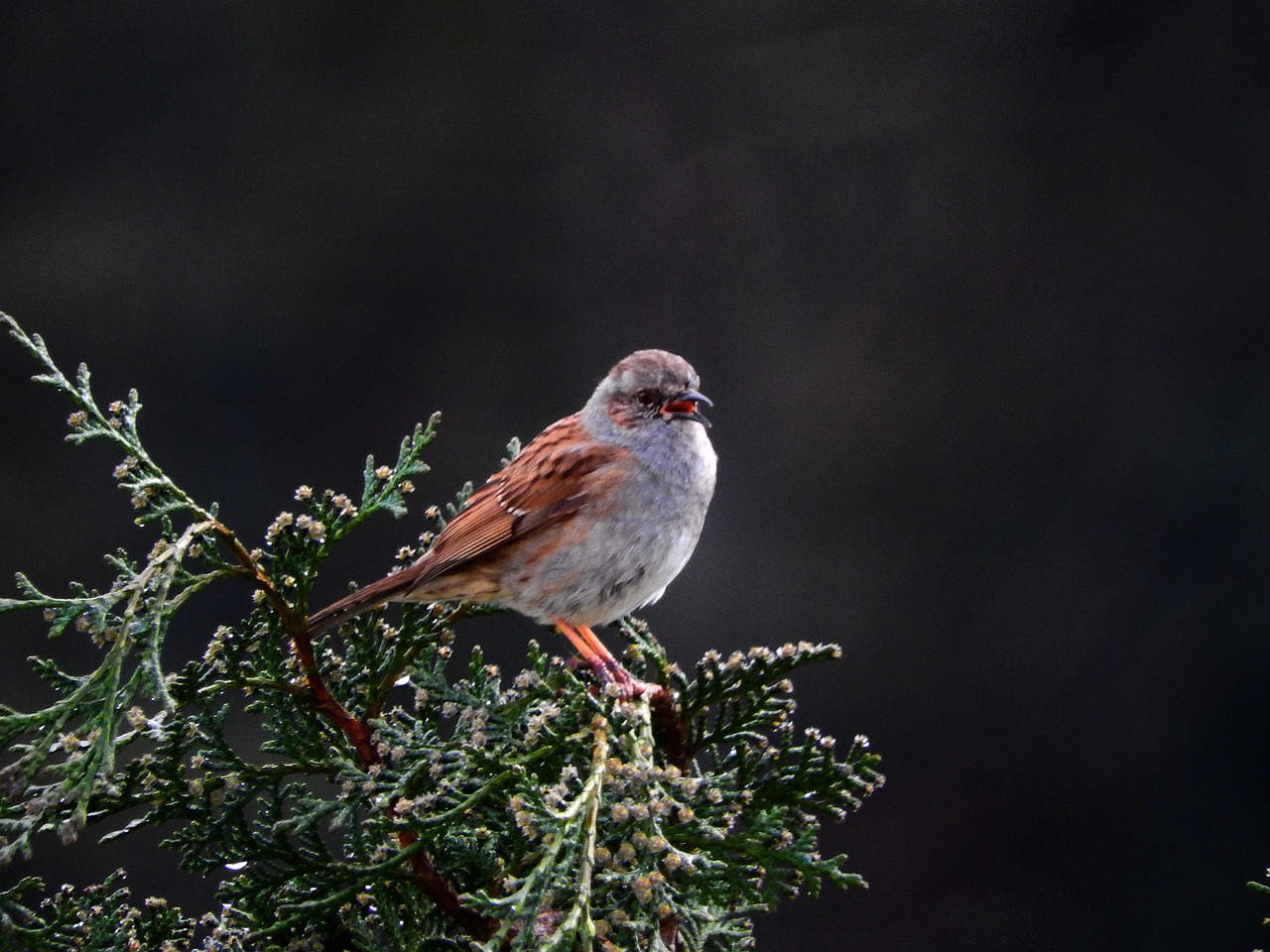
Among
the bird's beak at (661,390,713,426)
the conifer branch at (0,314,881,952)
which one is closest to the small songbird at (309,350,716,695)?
the bird's beak at (661,390,713,426)

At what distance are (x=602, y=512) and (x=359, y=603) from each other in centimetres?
41

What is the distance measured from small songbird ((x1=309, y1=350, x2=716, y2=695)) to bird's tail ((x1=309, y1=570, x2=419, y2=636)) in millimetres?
173

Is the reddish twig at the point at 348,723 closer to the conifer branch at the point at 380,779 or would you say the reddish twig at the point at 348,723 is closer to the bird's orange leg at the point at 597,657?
the conifer branch at the point at 380,779

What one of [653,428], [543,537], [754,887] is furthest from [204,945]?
[653,428]

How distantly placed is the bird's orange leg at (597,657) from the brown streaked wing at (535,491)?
14 cm

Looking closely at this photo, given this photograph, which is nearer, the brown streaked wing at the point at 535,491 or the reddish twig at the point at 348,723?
the reddish twig at the point at 348,723

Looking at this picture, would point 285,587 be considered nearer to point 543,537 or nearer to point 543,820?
point 543,820

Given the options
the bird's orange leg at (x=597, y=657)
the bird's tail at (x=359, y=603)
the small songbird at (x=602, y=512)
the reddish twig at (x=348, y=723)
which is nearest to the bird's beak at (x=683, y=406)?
the small songbird at (x=602, y=512)

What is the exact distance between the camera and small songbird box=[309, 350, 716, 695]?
4.93 ft

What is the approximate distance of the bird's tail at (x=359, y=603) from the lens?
1188 mm

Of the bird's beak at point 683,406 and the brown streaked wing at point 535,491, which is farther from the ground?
the bird's beak at point 683,406

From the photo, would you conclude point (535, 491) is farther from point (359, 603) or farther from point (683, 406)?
point (359, 603)

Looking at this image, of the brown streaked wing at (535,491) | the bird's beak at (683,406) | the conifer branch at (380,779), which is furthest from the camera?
the bird's beak at (683,406)

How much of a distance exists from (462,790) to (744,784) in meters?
0.24
